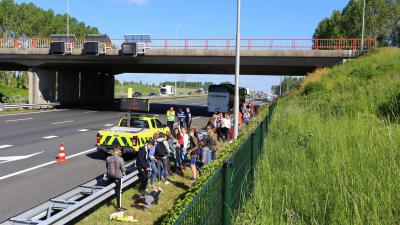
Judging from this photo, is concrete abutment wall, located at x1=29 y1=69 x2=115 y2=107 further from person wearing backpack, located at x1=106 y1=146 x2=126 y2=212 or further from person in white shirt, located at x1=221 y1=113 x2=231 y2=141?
person wearing backpack, located at x1=106 y1=146 x2=126 y2=212

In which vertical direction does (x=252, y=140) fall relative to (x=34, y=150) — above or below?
above

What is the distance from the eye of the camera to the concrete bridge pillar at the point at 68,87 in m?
46.1

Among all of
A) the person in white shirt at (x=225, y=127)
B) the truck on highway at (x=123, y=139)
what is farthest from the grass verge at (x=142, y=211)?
the person in white shirt at (x=225, y=127)

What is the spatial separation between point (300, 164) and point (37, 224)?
490cm

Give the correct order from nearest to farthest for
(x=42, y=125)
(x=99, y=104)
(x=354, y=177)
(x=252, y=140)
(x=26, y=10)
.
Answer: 1. (x=354, y=177)
2. (x=252, y=140)
3. (x=42, y=125)
4. (x=99, y=104)
5. (x=26, y=10)

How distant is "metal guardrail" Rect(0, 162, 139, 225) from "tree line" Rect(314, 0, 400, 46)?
73857 mm

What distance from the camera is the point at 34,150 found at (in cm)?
1730

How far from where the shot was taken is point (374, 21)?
261 feet

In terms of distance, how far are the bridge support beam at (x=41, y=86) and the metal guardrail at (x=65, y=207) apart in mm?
34126

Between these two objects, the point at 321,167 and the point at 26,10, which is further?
the point at 26,10

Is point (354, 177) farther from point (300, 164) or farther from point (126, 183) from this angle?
point (126, 183)

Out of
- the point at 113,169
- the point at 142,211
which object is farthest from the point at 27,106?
the point at 142,211

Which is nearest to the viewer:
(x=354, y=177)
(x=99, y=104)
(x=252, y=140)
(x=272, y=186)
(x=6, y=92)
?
(x=354, y=177)

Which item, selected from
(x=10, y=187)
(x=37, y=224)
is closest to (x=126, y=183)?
(x=10, y=187)
